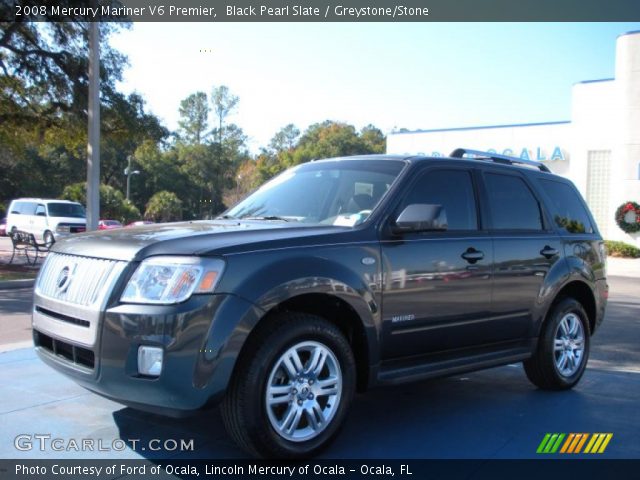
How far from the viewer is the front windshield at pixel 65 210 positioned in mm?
26859

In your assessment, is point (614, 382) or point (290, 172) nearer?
point (290, 172)

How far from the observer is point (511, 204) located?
5328mm

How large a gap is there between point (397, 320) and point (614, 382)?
3.05m

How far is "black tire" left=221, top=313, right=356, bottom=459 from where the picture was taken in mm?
3410

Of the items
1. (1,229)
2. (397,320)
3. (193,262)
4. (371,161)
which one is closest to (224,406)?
(193,262)

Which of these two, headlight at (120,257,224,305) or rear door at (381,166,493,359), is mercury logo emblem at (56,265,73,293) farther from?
rear door at (381,166,493,359)

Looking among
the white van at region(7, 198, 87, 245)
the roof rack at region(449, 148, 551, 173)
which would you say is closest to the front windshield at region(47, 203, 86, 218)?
the white van at region(7, 198, 87, 245)

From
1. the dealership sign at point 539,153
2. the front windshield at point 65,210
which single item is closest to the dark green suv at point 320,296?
the front windshield at point 65,210

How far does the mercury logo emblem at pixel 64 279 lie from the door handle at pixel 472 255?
2.72 m

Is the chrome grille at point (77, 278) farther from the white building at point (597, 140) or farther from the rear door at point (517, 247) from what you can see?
the white building at point (597, 140)

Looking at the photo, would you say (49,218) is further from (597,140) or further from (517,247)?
(597,140)

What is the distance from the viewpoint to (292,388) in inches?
143

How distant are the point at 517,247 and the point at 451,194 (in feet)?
2.49

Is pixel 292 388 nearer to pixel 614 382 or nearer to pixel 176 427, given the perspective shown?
pixel 176 427
